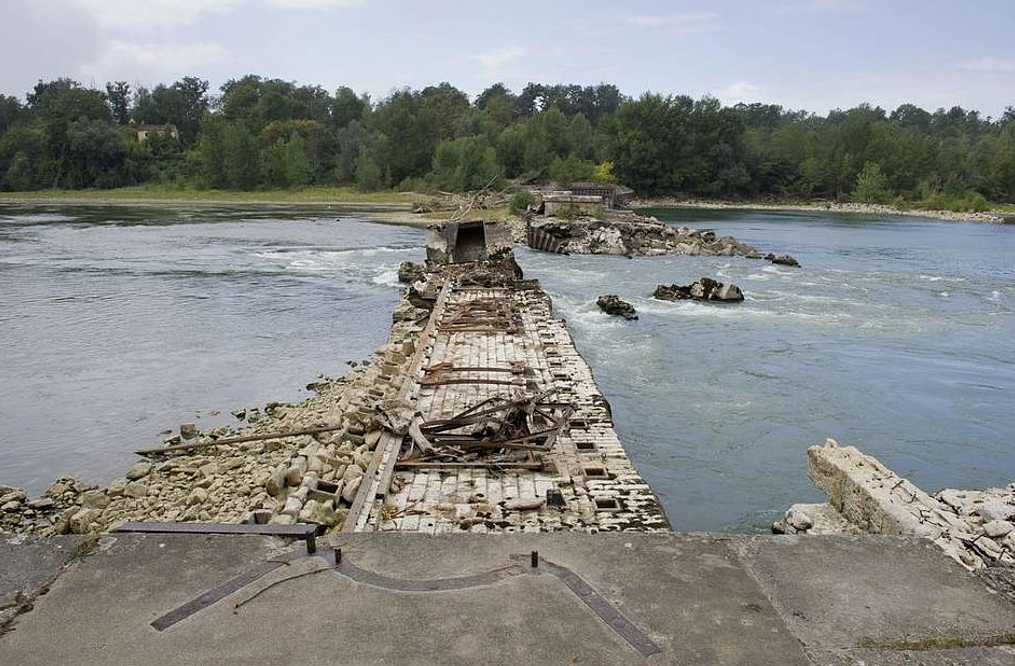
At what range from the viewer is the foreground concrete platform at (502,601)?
129 inches

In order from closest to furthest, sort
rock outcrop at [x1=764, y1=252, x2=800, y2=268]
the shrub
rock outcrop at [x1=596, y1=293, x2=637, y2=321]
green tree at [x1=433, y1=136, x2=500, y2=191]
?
rock outcrop at [x1=596, y1=293, x2=637, y2=321] → rock outcrop at [x1=764, y1=252, x2=800, y2=268] → the shrub → green tree at [x1=433, y1=136, x2=500, y2=191]

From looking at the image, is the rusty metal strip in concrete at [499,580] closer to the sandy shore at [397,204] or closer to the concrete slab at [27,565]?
the concrete slab at [27,565]

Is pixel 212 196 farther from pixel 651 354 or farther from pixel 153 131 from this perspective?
pixel 651 354

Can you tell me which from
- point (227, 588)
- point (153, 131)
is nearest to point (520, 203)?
point (227, 588)

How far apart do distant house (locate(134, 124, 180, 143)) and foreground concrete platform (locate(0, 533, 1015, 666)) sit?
114108 millimetres

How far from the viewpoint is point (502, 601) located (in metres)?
3.65

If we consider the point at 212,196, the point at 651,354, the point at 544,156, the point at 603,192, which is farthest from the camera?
the point at 544,156

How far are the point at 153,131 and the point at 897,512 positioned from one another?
117m

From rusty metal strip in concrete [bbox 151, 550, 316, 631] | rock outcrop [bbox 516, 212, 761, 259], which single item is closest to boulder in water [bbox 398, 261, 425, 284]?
rock outcrop [bbox 516, 212, 761, 259]

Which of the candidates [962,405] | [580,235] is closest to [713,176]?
[580,235]

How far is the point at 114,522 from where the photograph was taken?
933 cm

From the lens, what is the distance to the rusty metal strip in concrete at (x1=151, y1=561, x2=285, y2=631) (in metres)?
3.47

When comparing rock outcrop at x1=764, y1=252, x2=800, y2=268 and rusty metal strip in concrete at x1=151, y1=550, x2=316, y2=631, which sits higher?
rusty metal strip in concrete at x1=151, y1=550, x2=316, y2=631

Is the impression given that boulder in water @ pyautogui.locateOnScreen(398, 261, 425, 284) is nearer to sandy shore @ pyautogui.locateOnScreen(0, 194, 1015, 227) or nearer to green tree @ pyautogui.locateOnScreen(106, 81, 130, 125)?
sandy shore @ pyautogui.locateOnScreen(0, 194, 1015, 227)
